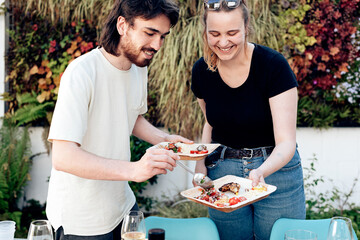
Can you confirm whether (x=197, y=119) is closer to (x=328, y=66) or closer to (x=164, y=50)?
(x=164, y=50)

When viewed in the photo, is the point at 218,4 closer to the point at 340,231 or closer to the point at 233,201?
the point at 233,201

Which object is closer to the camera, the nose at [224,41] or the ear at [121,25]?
the ear at [121,25]

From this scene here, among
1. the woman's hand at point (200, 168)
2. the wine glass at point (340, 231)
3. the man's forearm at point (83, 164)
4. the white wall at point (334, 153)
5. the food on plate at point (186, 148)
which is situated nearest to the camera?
the wine glass at point (340, 231)

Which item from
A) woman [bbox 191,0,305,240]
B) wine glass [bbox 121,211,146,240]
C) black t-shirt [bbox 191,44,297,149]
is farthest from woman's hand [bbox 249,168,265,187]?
wine glass [bbox 121,211,146,240]

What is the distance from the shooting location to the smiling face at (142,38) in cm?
186

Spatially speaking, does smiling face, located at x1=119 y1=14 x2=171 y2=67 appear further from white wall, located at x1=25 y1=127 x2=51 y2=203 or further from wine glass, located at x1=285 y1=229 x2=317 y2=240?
white wall, located at x1=25 y1=127 x2=51 y2=203

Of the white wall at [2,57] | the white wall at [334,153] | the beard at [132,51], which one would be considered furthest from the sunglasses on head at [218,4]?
the white wall at [2,57]

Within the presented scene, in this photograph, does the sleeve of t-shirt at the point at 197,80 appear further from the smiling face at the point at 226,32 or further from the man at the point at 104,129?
the man at the point at 104,129

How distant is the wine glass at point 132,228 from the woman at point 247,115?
695mm

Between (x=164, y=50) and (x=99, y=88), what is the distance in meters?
2.56

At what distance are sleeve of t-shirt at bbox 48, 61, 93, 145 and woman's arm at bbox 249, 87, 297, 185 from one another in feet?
2.83

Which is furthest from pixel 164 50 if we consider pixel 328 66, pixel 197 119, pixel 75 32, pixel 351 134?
pixel 351 134

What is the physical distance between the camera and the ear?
1.89m

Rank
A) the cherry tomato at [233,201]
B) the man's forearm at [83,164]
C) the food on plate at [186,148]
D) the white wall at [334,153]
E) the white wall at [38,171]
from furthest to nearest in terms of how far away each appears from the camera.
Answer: the white wall at [38,171] → the white wall at [334,153] → the food on plate at [186,148] → the cherry tomato at [233,201] → the man's forearm at [83,164]
